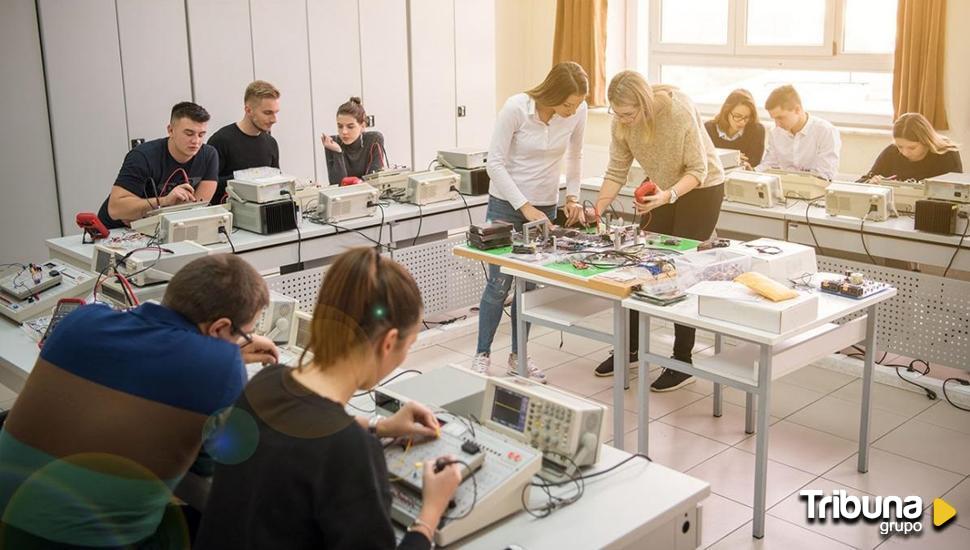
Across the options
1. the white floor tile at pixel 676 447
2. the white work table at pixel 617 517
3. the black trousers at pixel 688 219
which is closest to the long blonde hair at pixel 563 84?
the black trousers at pixel 688 219

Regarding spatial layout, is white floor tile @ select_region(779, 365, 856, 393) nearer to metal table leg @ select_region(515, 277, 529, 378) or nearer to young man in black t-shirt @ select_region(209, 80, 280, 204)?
metal table leg @ select_region(515, 277, 529, 378)

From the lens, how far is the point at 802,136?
5742 millimetres

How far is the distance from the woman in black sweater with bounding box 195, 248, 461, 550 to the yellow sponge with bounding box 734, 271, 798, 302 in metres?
1.68

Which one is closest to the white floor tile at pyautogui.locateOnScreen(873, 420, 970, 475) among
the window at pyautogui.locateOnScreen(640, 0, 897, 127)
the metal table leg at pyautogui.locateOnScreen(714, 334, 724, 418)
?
the metal table leg at pyautogui.locateOnScreen(714, 334, 724, 418)

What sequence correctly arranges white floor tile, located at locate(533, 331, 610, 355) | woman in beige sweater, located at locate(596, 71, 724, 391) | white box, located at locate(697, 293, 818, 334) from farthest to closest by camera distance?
1. white floor tile, located at locate(533, 331, 610, 355)
2. woman in beige sweater, located at locate(596, 71, 724, 391)
3. white box, located at locate(697, 293, 818, 334)

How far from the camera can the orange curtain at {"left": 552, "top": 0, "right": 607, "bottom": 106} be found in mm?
7520

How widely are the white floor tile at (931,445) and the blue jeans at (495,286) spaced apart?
5.60 feet

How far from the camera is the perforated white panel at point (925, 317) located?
429cm

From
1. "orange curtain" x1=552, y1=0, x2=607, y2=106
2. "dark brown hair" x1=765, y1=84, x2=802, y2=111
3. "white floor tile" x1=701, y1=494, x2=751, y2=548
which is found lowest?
"white floor tile" x1=701, y1=494, x2=751, y2=548

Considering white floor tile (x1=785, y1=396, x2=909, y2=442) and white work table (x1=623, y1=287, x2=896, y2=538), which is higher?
white work table (x1=623, y1=287, x2=896, y2=538)

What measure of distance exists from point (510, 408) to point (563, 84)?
85.1 inches

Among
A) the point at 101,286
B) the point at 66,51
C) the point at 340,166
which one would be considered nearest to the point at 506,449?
the point at 101,286

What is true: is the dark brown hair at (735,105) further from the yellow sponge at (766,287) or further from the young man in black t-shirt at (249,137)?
the yellow sponge at (766,287)

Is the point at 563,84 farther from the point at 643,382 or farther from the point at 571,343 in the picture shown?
the point at 571,343
